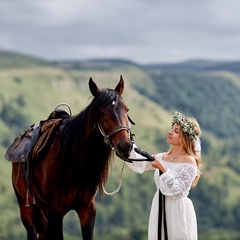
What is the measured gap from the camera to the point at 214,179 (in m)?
198

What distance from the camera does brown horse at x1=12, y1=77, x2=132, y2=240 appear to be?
8898 millimetres

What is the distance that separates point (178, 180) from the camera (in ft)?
29.5

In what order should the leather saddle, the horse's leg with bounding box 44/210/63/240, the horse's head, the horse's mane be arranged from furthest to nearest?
the leather saddle < the horse's leg with bounding box 44/210/63/240 < the horse's mane < the horse's head

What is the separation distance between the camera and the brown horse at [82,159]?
8898mm

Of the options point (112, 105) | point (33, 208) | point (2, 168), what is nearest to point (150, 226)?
point (112, 105)

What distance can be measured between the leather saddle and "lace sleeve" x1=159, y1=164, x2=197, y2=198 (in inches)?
74.8

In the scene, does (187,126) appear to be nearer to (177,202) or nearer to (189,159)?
(189,159)

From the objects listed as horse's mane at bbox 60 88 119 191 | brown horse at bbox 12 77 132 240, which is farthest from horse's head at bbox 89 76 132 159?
horse's mane at bbox 60 88 119 191

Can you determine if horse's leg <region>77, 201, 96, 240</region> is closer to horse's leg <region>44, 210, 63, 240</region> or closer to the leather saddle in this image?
horse's leg <region>44, 210, 63, 240</region>

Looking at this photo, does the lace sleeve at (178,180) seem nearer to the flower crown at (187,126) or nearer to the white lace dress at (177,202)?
the white lace dress at (177,202)

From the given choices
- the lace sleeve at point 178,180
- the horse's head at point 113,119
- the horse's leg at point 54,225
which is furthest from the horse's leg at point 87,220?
the horse's head at point 113,119

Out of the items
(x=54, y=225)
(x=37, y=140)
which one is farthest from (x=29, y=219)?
(x=54, y=225)

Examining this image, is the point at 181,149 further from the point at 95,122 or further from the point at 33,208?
the point at 33,208

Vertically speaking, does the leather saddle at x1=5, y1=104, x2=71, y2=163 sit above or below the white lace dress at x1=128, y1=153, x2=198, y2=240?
above
